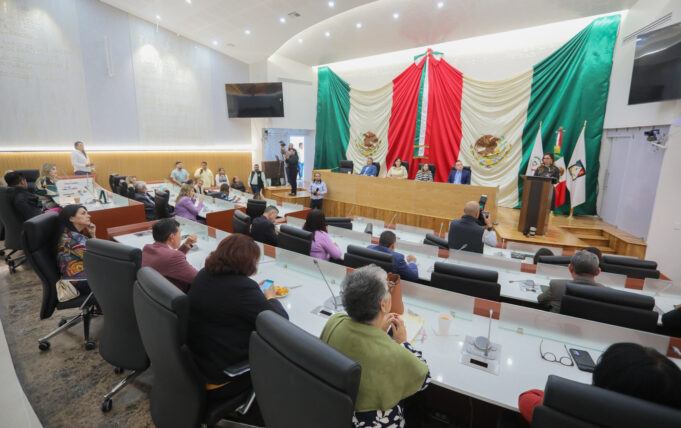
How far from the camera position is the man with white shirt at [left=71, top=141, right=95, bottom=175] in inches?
266

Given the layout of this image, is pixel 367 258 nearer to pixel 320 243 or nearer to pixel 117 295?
pixel 320 243

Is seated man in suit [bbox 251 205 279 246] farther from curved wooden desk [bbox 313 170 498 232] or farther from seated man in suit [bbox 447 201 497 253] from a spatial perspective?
curved wooden desk [bbox 313 170 498 232]

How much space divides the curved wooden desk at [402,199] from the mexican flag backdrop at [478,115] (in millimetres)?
2176

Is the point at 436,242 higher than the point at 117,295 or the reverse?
the reverse

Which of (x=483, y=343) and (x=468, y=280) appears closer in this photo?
(x=483, y=343)

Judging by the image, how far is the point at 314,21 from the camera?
7.23m

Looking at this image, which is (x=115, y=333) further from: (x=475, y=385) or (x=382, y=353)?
(x=475, y=385)

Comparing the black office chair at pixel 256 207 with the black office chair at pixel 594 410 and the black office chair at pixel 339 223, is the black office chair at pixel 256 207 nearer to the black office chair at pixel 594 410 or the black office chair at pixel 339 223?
the black office chair at pixel 339 223

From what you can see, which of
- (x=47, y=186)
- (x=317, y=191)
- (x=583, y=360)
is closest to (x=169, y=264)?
(x=583, y=360)

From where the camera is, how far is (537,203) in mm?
4941

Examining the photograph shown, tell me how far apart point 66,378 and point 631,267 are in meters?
4.67

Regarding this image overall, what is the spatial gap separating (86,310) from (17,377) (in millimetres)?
543

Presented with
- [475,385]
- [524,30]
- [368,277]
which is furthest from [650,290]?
[524,30]

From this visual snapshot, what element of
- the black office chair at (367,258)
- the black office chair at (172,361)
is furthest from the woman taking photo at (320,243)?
the black office chair at (172,361)
